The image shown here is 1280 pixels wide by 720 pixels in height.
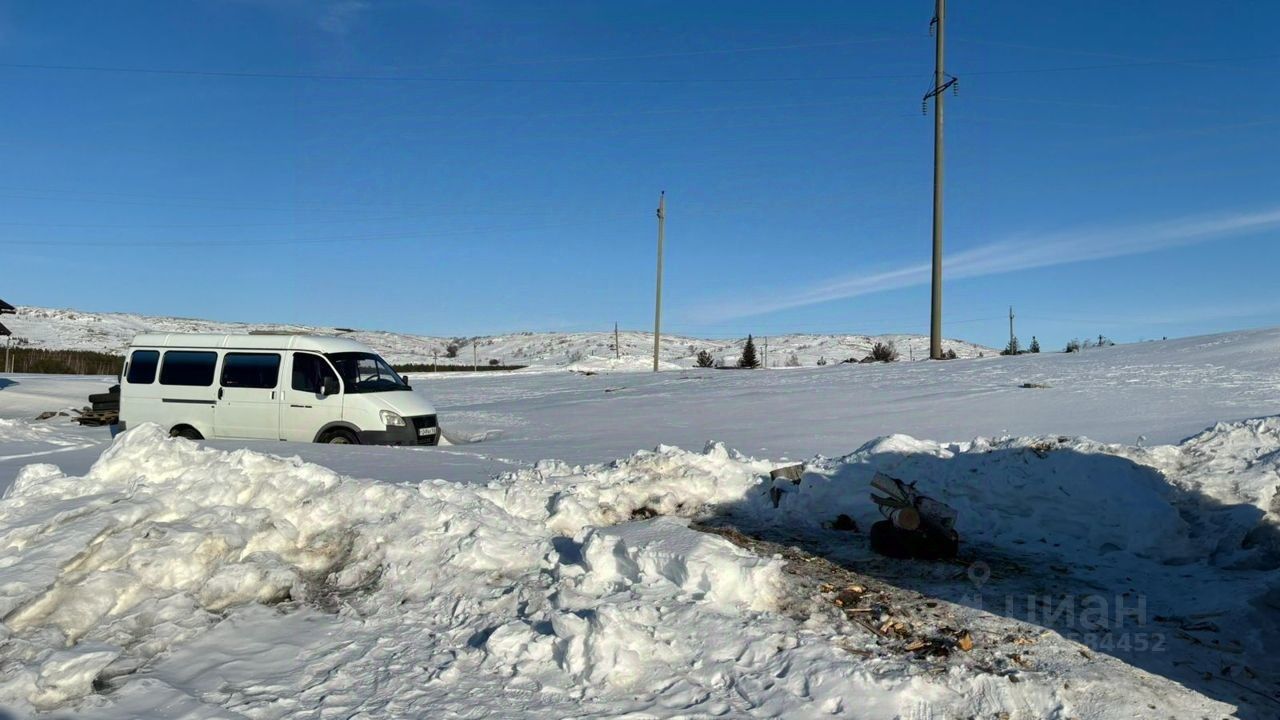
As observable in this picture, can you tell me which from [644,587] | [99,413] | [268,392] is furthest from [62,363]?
[644,587]

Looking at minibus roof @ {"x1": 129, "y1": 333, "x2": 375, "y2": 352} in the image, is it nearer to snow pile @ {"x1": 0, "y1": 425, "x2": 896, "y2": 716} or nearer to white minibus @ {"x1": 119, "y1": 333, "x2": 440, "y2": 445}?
white minibus @ {"x1": 119, "y1": 333, "x2": 440, "y2": 445}

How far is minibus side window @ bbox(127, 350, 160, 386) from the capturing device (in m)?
12.7

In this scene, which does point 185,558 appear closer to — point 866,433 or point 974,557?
point 974,557

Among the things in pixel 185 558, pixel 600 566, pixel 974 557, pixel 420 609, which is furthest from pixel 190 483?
pixel 974 557

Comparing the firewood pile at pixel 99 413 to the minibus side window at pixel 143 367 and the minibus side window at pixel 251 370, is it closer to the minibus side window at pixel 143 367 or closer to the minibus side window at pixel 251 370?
the minibus side window at pixel 143 367

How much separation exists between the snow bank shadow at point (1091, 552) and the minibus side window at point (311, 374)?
7345 millimetres

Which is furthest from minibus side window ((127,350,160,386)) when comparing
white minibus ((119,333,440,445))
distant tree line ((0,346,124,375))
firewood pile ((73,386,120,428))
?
distant tree line ((0,346,124,375))

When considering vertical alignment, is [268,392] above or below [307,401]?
above

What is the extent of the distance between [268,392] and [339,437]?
1.27 meters

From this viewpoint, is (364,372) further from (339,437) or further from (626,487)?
(626,487)

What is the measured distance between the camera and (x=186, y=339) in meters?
12.9

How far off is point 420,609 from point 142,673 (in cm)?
143

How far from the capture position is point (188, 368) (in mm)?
12625

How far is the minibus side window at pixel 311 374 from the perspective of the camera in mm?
12219
